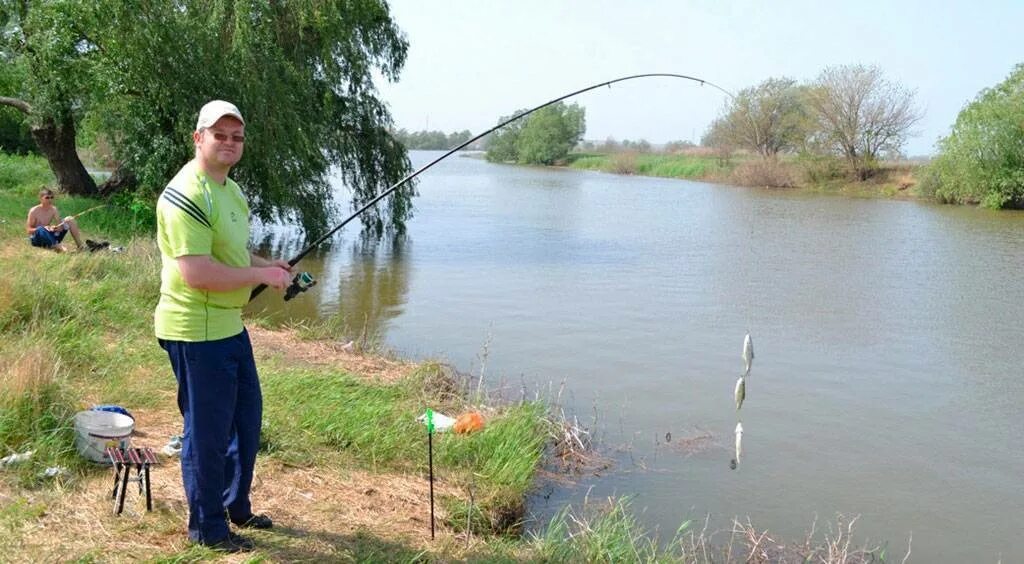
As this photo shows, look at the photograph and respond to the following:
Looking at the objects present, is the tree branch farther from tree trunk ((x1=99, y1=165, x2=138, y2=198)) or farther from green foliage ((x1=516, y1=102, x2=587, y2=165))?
green foliage ((x1=516, y1=102, x2=587, y2=165))

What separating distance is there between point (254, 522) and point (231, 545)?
289mm

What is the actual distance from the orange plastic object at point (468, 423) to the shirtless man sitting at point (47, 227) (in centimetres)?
717

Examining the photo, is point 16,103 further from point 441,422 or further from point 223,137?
point 223,137

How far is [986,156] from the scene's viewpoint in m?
34.6

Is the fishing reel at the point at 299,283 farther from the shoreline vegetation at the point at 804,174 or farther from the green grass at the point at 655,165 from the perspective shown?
the green grass at the point at 655,165

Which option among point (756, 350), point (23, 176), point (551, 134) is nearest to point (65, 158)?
point (23, 176)

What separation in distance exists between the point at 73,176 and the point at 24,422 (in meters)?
15.4

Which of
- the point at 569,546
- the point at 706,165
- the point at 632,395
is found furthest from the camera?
the point at 706,165

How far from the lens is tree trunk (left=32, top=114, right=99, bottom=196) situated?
17.1 meters

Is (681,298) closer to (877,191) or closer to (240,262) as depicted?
→ (240,262)

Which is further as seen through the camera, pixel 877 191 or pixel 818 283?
pixel 877 191

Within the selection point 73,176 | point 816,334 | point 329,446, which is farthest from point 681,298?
point 73,176

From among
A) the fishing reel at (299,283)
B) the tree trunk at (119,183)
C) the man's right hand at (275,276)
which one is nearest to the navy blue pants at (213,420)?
the man's right hand at (275,276)

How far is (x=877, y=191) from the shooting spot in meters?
40.6
